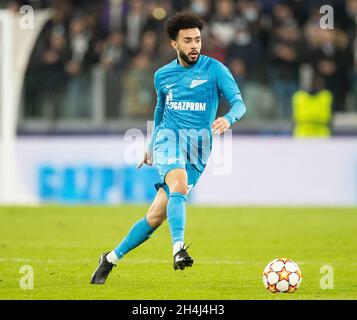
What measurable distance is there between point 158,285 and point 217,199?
10022 mm

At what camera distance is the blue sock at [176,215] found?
8.52 meters

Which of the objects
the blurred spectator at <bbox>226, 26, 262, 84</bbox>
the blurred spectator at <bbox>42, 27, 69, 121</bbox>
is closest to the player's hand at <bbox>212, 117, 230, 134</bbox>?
Result: the blurred spectator at <bbox>226, 26, 262, 84</bbox>

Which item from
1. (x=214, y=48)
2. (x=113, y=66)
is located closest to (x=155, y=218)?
(x=214, y=48)

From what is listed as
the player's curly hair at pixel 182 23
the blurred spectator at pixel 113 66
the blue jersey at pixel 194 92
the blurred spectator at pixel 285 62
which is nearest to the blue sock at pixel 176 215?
the blue jersey at pixel 194 92

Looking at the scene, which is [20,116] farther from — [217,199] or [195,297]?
[195,297]

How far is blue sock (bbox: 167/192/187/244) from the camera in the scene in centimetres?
852

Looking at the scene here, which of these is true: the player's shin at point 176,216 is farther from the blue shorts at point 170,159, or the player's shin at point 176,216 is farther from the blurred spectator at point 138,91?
the blurred spectator at point 138,91

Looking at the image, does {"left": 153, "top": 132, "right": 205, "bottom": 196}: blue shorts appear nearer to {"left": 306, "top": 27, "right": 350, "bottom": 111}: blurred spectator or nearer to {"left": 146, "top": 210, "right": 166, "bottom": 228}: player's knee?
{"left": 146, "top": 210, "right": 166, "bottom": 228}: player's knee

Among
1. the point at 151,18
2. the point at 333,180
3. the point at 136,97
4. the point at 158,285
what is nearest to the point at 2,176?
the point at 136,97

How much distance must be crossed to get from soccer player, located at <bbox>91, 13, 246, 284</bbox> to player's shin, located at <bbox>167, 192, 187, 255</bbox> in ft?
0.45

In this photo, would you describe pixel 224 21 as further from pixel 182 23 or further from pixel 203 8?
pixel 182 23

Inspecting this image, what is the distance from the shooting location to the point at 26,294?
8391 millimetres

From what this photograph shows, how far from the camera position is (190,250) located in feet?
40.1

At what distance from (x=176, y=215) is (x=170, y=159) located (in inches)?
22.2
